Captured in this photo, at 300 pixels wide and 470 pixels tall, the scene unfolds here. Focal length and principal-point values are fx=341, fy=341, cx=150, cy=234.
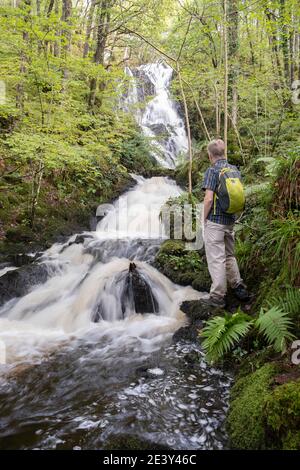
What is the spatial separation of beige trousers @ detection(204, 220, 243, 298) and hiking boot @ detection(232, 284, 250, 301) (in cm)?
7

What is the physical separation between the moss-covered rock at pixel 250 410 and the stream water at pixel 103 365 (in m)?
0.13

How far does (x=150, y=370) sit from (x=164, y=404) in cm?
78

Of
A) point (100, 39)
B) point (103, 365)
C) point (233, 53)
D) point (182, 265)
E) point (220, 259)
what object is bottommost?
point (103, 365)

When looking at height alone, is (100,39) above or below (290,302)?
above

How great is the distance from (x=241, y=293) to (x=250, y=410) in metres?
2.27

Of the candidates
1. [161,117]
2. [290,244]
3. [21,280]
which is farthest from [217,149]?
[161,117]

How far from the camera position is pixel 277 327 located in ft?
11.4

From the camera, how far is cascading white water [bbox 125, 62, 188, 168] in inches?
760

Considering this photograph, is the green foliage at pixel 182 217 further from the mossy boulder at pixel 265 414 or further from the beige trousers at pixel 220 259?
the mossy boulder at pixel 265 414

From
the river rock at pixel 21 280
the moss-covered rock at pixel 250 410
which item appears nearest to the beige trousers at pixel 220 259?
the moss-covered rock at pixel 250 410

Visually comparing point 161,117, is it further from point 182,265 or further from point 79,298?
point 79,298

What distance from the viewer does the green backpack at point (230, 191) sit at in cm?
474

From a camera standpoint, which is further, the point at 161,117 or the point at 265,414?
the point at 161,117
